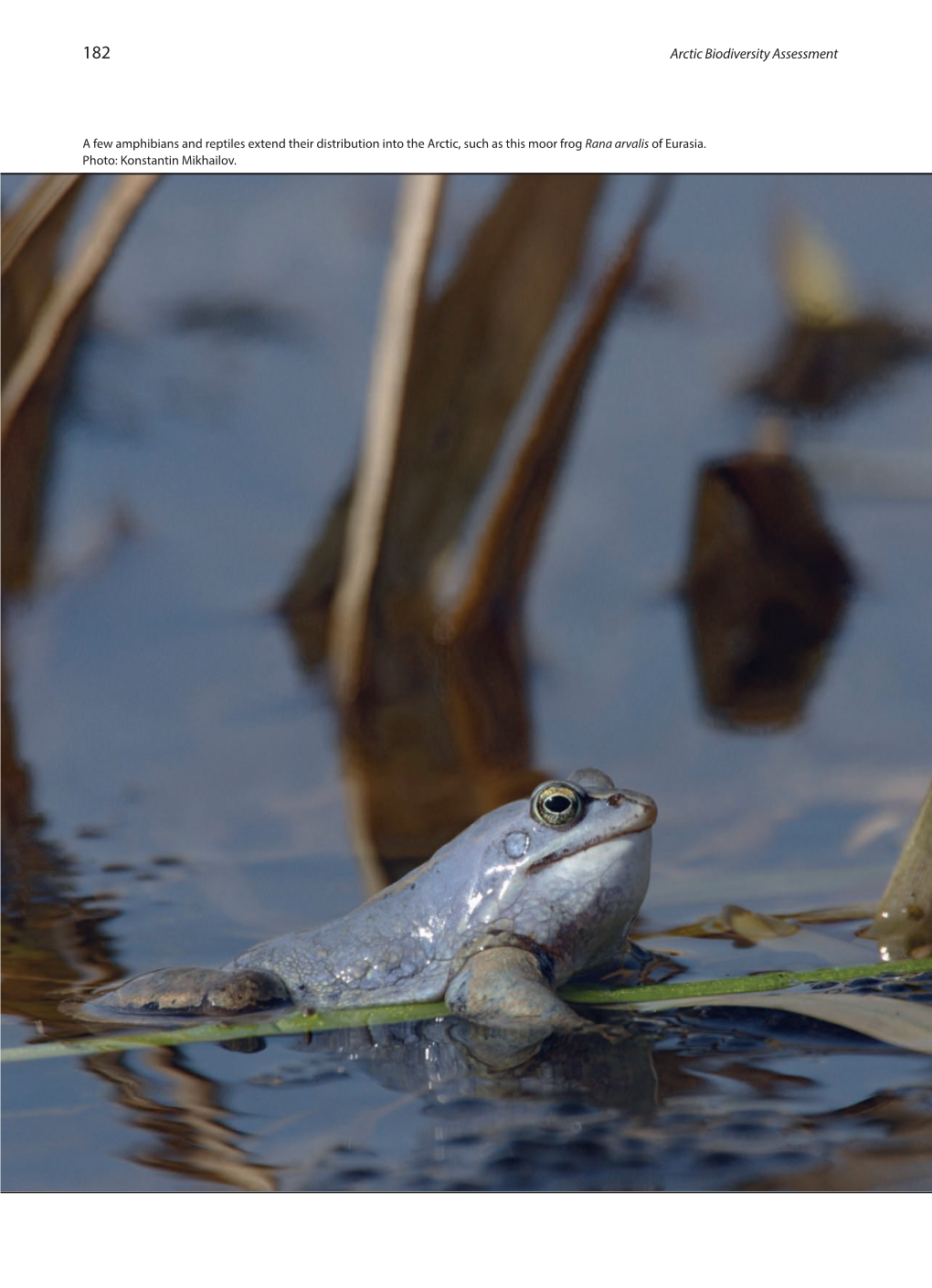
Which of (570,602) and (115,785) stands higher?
(570,602)

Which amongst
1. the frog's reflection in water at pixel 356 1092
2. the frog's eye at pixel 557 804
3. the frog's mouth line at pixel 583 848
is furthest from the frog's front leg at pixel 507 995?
the frog's eye at pixel 557 804

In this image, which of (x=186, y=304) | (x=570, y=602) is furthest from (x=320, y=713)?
(x=186, y=304)

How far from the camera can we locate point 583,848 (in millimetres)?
3090

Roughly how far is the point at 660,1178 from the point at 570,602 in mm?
5229

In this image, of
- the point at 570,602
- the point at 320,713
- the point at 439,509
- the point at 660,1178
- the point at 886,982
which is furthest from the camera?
the point at 570,602

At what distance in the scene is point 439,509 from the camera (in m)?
6.40

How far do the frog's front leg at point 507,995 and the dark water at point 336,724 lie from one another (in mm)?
87

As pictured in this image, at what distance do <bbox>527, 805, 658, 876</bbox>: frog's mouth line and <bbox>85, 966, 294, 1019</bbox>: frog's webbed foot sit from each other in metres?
0.64

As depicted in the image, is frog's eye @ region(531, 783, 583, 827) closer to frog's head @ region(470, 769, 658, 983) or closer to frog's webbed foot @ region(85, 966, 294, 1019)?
frog's head @ region(470, 769, 658, 983)

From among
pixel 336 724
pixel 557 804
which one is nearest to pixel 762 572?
pixel 336 724

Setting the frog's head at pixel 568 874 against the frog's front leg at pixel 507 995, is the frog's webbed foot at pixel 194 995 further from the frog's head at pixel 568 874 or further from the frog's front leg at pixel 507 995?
the frog's head at pixel 568 874

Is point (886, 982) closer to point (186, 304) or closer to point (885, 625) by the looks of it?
point (885, 625)

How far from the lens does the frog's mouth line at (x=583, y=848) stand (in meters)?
3.04
